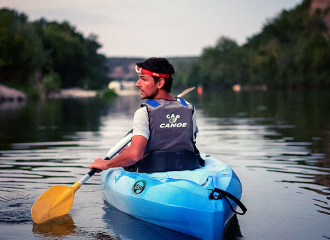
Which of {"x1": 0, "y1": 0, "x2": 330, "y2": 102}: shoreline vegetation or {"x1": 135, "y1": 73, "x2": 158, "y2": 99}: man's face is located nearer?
{"x1": 135, "y1": 73, "x2": 158, "y2": 99}: man's face

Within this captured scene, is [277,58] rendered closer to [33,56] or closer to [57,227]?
[33,56]

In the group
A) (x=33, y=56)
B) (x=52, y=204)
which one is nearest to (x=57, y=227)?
(x=52, y=204)

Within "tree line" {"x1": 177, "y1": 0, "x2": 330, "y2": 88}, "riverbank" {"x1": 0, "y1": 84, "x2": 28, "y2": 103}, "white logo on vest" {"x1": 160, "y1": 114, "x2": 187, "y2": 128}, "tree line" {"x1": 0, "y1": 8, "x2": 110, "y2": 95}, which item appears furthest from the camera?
"tree line" {"x1": 177, "y1": 0, "x2": 330, "y2": 88}

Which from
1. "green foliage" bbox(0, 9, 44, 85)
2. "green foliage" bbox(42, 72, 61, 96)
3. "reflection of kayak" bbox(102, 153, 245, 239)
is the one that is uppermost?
"green foliage" bbox(0, 9, 44, 85)

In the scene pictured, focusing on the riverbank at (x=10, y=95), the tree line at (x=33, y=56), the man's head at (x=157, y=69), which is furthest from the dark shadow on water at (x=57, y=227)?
the tree line at (x=33, y=56)

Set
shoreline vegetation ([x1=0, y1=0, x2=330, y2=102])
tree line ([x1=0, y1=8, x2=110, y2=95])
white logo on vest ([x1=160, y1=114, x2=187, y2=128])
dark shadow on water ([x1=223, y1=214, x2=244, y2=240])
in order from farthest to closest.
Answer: shoreline vegetation ([x1=0, y1=0, x2=330, y2=102]) → tree line ([x1=0, y1=8, x2=110, y2=95]) → white logo on vest ([x1=160, y1=114, x2=187, y2=128]) → dark shadow on water ([x1=223, y1=214, x2=244, y2=240])

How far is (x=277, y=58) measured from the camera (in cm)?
8631

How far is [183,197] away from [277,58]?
281 feet

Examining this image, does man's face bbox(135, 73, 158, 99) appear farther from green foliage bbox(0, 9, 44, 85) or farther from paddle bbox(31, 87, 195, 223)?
green foliage bbox(0, 9, 44, 85)

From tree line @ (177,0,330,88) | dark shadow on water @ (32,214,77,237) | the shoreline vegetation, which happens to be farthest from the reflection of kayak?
tree line @ (177,0,330,88)

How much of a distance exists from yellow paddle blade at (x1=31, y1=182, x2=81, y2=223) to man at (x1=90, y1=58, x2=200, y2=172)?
0.63 metres

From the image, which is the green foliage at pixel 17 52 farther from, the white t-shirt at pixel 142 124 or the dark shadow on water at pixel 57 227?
the white t-shirt at pixel 142 124

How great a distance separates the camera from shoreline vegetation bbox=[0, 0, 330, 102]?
4978 cm

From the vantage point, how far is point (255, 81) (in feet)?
326
